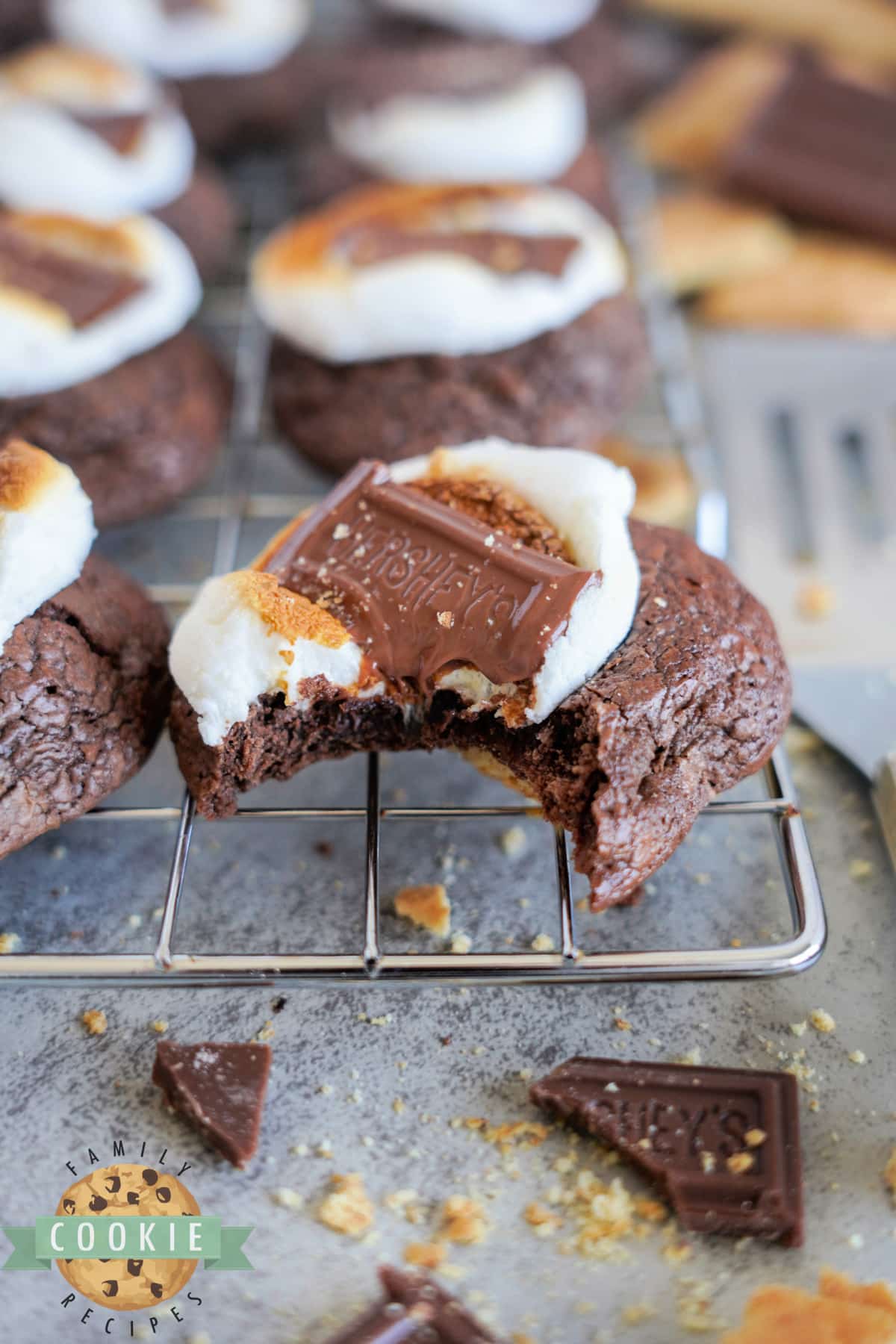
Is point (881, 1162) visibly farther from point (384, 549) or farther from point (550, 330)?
point (550, 330)

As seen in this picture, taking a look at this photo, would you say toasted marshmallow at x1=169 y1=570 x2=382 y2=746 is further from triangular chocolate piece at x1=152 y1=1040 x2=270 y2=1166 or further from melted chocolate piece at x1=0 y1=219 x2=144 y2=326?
melted chocolate piece at x1=0 y1=219 x2=144 y2=326

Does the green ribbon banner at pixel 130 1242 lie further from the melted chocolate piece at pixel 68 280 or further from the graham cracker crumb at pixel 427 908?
the melted chocolate piece at pixel 68 280

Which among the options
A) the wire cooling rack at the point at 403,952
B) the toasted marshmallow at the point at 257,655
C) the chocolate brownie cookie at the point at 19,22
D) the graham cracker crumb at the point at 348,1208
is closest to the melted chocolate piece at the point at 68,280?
the wire cooling rack at the point at 403,952

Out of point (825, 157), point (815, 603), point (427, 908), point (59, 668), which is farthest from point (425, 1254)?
point (825, 157)

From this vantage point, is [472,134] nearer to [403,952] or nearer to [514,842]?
[514,842]

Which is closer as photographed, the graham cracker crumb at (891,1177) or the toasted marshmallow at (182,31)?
the graham cracker crumb at (891,1177)

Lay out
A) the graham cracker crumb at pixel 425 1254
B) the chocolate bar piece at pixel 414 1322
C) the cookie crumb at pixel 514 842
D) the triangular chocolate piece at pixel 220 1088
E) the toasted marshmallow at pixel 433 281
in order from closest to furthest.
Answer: the chocolate bar piece at pixel 414 1322, the graham cracker crumb at pixel 425 1254, the triangular chocolate piece at pixel 220 1088, the cookie crumb at pixel 514 842, the toasted marshmallow at pixel 433 281
